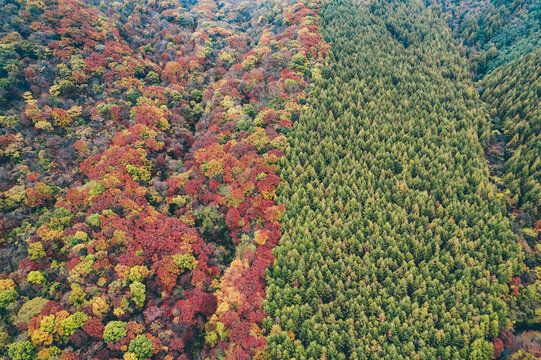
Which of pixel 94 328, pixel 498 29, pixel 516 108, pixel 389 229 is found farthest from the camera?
pixel 498 29

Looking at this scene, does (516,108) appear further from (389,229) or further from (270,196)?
(270,196)

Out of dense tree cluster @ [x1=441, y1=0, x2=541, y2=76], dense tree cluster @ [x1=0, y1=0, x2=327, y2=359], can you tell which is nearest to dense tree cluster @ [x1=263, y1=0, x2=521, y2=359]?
dense tree cluster @ [x1=0, y1=0, x2=327, y2=359]

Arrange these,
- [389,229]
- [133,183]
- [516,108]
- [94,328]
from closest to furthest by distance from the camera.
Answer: [94,328]
[389,229]
[133,183]
[516,108]

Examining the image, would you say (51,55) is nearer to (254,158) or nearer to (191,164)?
(191,164)

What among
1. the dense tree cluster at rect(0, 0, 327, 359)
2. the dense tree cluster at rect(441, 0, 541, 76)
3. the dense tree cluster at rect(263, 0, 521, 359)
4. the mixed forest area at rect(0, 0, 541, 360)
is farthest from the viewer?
the dense tree cluster at rect(441, 0, 541, 76)

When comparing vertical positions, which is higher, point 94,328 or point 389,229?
point 389,229

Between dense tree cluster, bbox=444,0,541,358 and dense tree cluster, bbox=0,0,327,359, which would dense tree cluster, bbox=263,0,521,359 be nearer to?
dense tree cluster, bbox=444,0,541,358

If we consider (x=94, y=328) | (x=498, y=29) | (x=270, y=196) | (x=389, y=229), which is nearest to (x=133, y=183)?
(x=94, y=328)

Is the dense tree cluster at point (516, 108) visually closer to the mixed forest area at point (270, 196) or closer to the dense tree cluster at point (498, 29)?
the dense tree cluster at point (498, 29)
